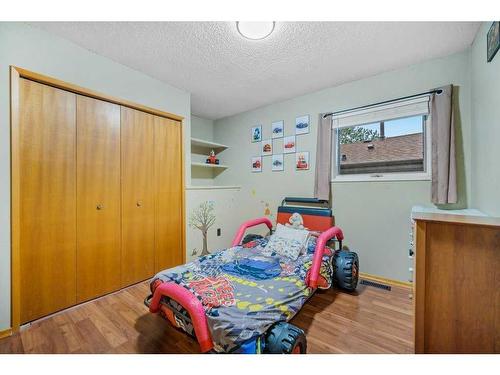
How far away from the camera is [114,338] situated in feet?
5.13

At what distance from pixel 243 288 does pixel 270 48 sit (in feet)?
6.75

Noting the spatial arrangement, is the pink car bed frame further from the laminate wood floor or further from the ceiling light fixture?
the ceiling light fixture

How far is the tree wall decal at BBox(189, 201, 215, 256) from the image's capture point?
10.00 ft

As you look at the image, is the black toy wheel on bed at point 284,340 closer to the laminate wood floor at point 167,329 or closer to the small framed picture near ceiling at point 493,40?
the laminate wood floor at point 167,329

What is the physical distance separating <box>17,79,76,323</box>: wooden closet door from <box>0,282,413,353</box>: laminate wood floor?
244mm

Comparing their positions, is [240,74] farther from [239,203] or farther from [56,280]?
[56,280]

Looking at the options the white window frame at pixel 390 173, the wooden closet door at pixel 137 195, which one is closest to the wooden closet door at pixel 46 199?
the wooden closet door at pixel 137 195

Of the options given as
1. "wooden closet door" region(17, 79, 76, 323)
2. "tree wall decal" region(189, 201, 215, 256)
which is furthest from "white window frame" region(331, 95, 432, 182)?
"wooden closet door" region(17, 79, 76, 323)

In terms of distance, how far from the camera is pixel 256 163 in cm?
348

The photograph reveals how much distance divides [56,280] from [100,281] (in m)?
0.36

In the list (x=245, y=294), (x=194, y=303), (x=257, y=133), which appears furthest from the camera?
(x=257, y=133)

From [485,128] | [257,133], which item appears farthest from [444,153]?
[257,133]

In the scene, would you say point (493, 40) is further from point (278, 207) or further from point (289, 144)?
point (278, 207)
